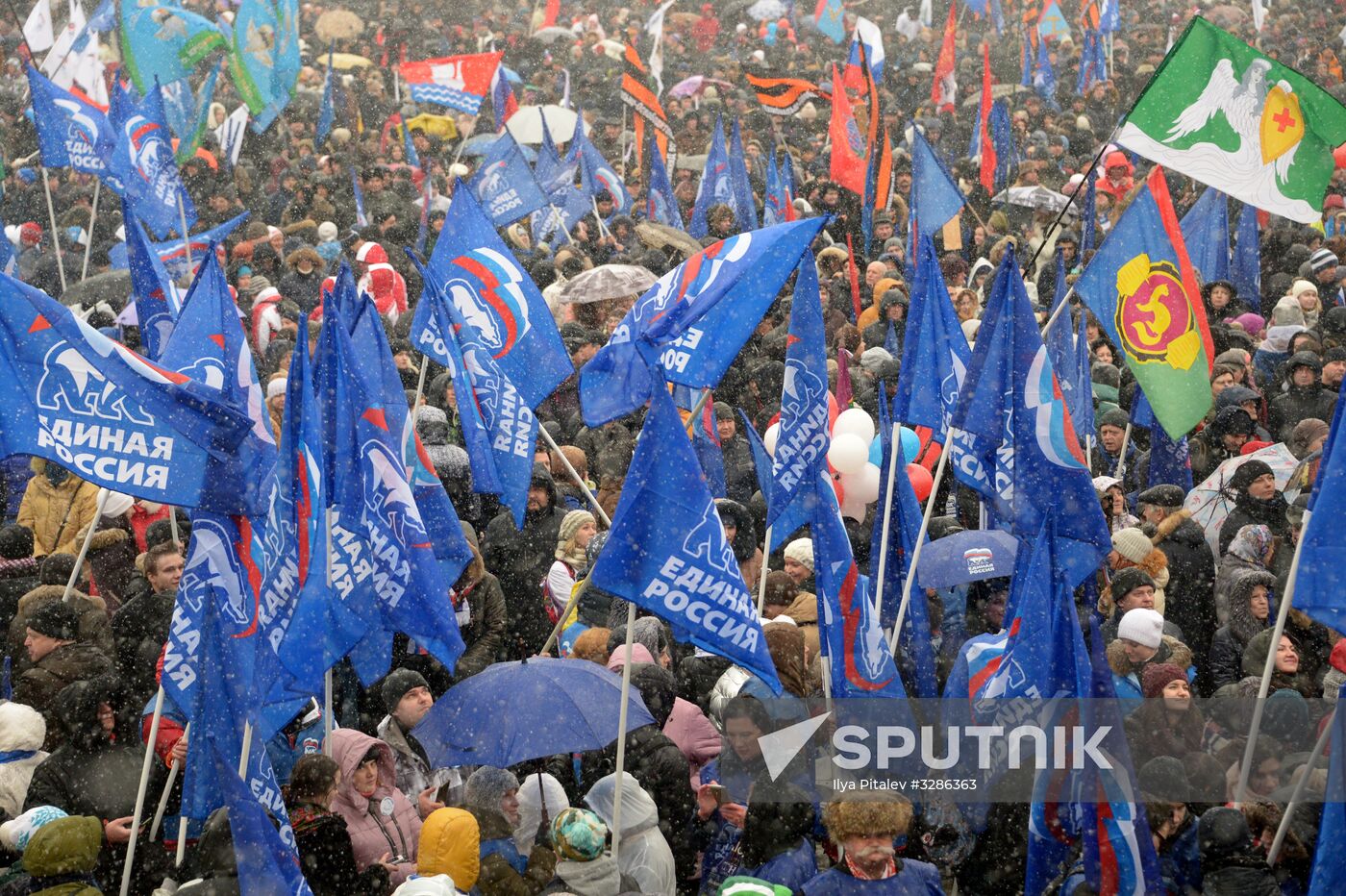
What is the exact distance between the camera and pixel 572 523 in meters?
8.05

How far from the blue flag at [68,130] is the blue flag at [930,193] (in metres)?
6.02

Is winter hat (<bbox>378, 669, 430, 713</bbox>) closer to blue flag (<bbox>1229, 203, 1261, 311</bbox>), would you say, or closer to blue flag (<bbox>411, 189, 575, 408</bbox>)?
blue flag (<bbox>411, 189, 575, 408</bbox>)

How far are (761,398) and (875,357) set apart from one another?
0.94m

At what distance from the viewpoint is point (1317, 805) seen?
5.27 meters

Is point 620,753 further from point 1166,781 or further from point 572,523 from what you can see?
point 572,523

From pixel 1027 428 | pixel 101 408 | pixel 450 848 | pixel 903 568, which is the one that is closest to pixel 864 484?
pixel 903 568

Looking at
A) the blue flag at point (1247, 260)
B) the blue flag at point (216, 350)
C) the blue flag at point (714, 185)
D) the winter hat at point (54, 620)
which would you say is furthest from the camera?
the blue flag at point (714, 185)

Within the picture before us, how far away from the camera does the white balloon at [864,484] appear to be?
8.79m

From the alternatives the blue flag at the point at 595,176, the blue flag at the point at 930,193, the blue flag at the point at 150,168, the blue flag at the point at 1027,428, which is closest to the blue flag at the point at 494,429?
the blue flag at the point at 1027,428

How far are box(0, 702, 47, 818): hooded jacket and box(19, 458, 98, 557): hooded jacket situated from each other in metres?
2.86

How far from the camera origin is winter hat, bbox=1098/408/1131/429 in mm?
9789

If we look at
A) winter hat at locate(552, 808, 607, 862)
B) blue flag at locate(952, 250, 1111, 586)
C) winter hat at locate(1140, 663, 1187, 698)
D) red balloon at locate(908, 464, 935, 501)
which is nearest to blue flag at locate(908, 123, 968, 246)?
red balloon at locate(908, 464, 935, 501)

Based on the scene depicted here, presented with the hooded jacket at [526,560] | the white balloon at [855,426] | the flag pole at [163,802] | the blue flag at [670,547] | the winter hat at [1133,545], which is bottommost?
the hooded jacket at [526,560]

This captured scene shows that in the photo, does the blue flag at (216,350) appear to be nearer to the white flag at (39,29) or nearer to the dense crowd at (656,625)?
the dense crowd at (656,625)
